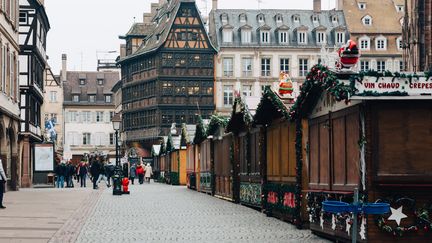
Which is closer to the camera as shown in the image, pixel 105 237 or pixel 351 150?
pixel 351 150

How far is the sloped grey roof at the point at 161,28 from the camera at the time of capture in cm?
8969

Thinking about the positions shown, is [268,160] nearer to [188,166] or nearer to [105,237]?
[105,237]

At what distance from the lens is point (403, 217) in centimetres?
1392

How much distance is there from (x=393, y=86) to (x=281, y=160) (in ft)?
26.8

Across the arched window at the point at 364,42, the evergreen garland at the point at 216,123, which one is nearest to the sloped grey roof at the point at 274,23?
the arched window at the point at 364,42

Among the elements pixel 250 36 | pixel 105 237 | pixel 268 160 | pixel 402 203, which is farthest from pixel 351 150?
pixel 250 36

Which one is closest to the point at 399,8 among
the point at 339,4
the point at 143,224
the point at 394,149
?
the point at 339,4

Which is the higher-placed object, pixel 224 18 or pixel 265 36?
pixel 224 18

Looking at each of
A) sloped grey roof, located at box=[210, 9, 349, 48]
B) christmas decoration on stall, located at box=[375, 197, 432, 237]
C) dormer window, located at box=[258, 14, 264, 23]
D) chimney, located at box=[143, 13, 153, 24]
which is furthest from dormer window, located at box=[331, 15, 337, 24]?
christmas decoration on stall, located at box=[375, 197, 432, 237]

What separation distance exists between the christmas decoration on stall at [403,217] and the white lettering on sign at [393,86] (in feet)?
4.97

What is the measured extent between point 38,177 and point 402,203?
133ft

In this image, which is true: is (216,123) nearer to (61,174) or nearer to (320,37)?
(61,174)

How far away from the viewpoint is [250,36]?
310ft

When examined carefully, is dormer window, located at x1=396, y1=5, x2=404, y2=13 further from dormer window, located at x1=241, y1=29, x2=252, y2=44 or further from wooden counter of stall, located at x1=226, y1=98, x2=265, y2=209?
wooden counter of stall, located at x1=226, y1=98, x2=265, y2=209
